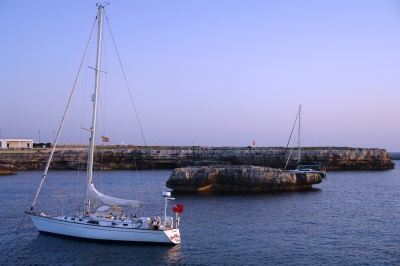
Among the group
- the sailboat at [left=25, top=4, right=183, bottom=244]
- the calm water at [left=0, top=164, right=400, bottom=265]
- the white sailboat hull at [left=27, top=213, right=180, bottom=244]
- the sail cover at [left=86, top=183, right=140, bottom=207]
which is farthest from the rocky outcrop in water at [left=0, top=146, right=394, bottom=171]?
the white sailboat hull at [left=27, top=213, right=180, bottom=244]

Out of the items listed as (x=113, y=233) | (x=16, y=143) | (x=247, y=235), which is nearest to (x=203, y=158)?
(x=16, y=143)

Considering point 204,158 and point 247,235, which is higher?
point 204,158

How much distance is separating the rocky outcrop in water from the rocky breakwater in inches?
1788

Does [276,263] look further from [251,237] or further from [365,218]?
[365,218]

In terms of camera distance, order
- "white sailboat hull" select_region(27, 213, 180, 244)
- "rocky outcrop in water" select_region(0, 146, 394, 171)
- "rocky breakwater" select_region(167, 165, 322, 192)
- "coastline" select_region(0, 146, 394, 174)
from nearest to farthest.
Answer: "white sailboat hull" select_region(27, 213, 180, 244), "rocky breakwater" select_region(167, 165, 322, 192), "coastline" select_region(0, 146, 394, 174), "rocky outcrop in water" select_region(0, 146, 394, 171)

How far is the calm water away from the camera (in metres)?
27.2

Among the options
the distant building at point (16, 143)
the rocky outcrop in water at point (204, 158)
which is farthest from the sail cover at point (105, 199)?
the distant building at point (16, 143)

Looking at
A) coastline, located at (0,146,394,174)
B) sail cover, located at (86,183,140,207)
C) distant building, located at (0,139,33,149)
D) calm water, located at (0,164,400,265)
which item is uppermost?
distant building, located at (0,139,33,149)

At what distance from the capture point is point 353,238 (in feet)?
107

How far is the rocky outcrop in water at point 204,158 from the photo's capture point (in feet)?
337

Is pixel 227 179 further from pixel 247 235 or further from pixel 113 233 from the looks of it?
pixel 113 233

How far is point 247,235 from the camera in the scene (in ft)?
108

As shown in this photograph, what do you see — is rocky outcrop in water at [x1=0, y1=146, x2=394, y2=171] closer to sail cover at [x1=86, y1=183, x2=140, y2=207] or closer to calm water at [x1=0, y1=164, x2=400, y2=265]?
calm water at [x1=0, y1=164, x2=400, y2=265]

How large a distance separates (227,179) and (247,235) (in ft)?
82.7
